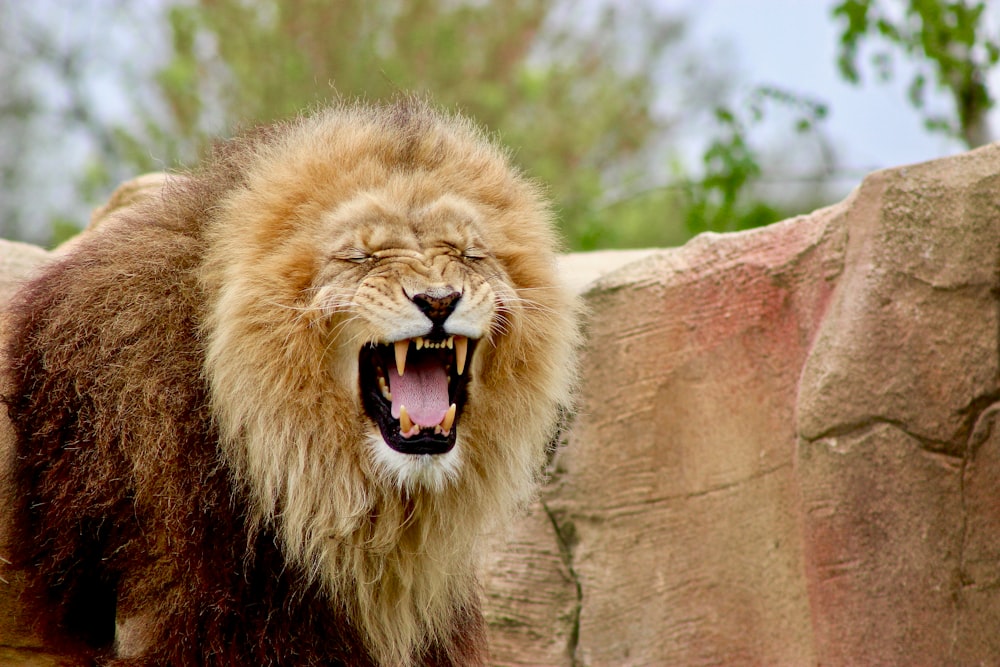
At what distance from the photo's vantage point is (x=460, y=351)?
309cm

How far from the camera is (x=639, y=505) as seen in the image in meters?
4.32

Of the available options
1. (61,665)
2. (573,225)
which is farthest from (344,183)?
(573,225)

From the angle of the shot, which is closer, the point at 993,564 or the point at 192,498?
the point at 192,498

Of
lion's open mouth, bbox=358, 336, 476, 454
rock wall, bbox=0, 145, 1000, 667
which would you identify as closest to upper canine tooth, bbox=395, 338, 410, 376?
lion's open mouth, bbox=358, 336, 476, 454

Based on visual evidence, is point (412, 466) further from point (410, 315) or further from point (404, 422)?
point (410, 315)

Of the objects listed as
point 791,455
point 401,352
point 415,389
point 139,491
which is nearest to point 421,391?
point 415,389

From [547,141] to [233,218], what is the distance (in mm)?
11770

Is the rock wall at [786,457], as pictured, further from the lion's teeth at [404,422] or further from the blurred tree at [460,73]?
the blurred tree at [460,73]

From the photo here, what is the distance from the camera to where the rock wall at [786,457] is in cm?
364

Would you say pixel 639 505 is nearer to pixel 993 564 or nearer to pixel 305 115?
pixel 993 564

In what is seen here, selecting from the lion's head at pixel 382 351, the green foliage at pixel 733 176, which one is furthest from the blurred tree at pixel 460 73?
the lion's head at pixel 382 351

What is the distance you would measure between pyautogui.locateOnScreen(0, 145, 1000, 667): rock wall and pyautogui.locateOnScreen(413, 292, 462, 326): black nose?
1.36 meters

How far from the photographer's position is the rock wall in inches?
143

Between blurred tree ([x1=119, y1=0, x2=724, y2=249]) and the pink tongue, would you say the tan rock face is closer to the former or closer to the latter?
the pink tongue
